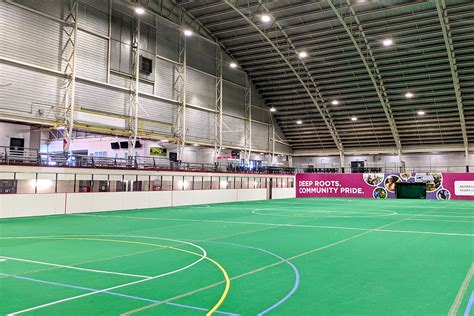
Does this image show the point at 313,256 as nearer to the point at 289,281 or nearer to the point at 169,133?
the point at 289,281

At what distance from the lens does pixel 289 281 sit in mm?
9914

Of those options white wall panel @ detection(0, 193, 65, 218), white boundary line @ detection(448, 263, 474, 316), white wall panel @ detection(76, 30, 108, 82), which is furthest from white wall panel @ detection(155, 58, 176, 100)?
white boundary line @ detection(448, 263, 474, 316)

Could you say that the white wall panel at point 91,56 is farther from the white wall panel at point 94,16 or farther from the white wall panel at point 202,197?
the white wall panel at point 202,197

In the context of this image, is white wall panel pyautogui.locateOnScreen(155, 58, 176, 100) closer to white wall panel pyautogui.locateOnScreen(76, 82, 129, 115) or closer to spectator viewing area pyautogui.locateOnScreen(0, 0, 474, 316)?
spectator viewing area pyautogui.locateOnScreen(0, 0, 474, 316)

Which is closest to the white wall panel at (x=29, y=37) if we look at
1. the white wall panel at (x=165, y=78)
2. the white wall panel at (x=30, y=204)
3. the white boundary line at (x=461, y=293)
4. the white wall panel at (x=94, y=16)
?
the white wall panel at (x=94, y=16)

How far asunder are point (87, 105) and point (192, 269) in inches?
1214

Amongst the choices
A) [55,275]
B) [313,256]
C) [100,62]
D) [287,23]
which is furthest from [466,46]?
[55,275]

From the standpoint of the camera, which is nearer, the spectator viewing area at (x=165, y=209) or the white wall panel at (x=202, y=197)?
the spectator viewing area at (x=165, y=209)

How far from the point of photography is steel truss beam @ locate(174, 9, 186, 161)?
158 ft

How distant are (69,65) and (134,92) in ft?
25.3

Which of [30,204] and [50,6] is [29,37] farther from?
[30,204]

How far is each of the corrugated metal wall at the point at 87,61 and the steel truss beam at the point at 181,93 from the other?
0.61 metres

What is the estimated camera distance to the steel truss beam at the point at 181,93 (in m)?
48.3

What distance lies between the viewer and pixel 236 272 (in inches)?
428
